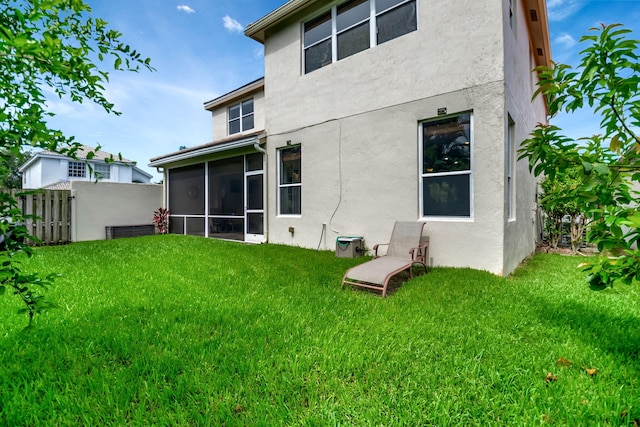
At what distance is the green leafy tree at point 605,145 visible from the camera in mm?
2182

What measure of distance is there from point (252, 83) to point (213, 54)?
3.31 m

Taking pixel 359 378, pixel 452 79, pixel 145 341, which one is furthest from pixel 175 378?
pixel 452 79

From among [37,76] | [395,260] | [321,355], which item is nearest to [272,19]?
[395,260]

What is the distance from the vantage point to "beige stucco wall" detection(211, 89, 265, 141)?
13516mm

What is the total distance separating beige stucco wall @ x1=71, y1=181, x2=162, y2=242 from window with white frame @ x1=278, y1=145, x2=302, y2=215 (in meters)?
9.07

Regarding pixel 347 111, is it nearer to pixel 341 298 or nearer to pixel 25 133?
pixel 341 298

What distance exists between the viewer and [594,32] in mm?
2635

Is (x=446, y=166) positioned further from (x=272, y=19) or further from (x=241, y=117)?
(x=241, y=117)

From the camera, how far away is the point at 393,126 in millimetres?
7449

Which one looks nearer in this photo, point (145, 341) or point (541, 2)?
point (145, 341)

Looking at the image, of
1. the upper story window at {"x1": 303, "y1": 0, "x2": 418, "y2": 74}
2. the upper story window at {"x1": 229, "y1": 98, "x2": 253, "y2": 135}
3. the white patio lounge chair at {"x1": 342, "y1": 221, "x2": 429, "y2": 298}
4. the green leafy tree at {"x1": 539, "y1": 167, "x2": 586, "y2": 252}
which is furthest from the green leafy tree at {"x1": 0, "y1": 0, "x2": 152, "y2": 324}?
the upper story window at {"x1": 229, "y1": 98, "x2": 253, "y2": 135}

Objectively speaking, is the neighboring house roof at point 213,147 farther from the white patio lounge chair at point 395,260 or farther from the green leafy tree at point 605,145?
the green leafy tree at point 605,145

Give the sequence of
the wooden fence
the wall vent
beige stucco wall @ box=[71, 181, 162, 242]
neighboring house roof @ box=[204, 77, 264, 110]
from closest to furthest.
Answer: the wooden fence
beige stucco wall @ box=[71, 181, 162, 242]
neighboring house roof @ box=[204, 77, 264, 110]
the wall vent

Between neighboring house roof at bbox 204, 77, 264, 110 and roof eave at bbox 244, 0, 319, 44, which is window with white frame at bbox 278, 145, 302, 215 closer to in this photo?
roof eave at bbox 244, 0, 319, 44
